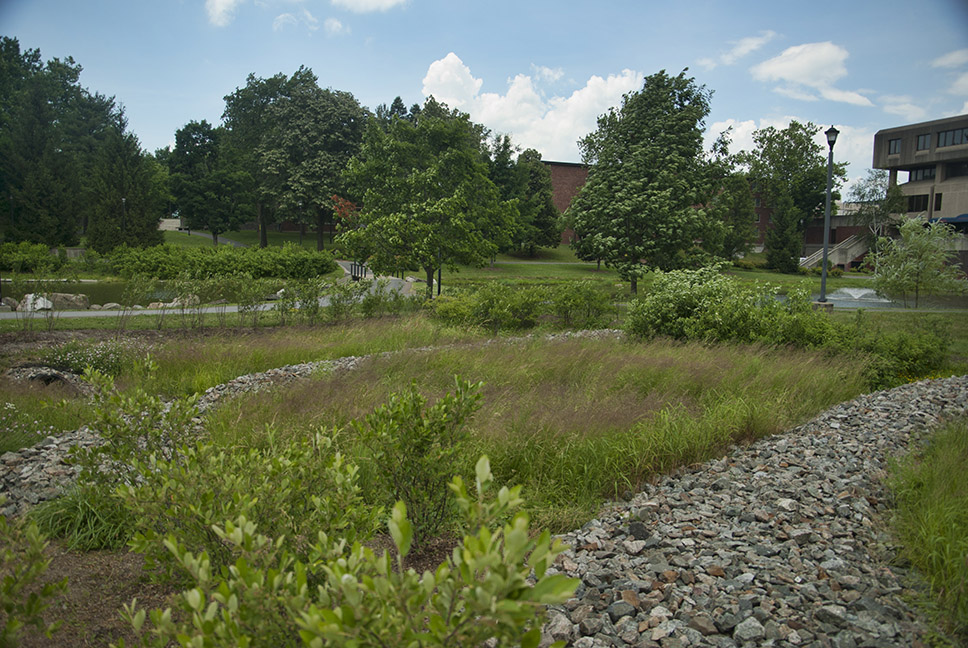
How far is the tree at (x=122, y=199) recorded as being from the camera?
101 ft

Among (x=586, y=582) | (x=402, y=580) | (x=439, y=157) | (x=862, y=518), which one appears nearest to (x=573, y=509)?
(x=586, y=582)

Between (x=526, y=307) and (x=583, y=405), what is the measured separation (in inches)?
314

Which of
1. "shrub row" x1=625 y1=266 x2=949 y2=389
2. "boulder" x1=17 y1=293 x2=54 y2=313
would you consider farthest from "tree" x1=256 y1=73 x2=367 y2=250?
"shrub row" x1=625 y1=266 x2=949 y2=389

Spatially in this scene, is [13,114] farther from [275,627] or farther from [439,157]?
[275,627]

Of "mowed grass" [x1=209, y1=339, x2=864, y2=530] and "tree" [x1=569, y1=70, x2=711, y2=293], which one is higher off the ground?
"tree" [x1=569, y1=70, x2=711, y2=293]

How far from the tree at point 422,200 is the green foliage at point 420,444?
13.3 m

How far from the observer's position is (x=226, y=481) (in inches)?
86.4

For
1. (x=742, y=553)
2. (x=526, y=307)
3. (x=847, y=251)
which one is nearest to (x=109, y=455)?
(x=742, y=553)

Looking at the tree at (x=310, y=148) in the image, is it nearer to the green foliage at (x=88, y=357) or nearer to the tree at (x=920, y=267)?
the green foliage at (x=88, y=357)

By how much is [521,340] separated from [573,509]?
6.35m

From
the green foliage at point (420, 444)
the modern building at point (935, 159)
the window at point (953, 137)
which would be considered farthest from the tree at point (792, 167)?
the green foliage at point (420, 444)

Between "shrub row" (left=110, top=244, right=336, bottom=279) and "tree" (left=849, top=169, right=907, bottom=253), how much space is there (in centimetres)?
3464

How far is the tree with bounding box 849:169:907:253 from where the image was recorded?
37.7 m

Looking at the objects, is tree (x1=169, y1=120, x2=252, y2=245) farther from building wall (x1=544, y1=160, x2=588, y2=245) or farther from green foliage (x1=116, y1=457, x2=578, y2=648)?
green foliage (x1=116, y1=457, x2=578, y2=648)
